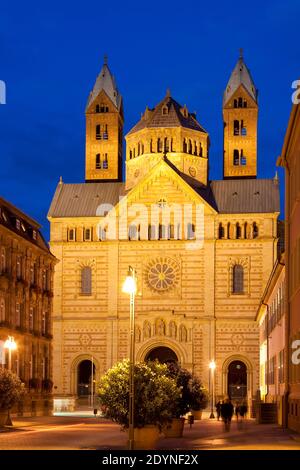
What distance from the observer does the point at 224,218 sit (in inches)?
4021

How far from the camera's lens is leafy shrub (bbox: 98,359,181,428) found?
118 feet

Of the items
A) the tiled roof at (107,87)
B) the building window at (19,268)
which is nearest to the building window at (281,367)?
the building window at (19,268)

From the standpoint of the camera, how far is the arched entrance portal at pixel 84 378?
10256 centimetres

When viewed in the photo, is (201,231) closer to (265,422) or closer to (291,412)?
(265,422)

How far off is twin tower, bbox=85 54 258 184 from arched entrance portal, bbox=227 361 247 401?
2059 centimetres

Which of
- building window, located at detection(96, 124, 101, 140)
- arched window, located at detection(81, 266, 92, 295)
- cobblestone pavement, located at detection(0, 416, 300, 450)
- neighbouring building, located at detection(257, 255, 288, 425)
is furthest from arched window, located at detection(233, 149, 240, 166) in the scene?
cobblestone pavement, located at detection(0, 416, 300, 450)

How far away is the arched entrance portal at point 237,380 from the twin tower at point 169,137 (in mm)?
20586

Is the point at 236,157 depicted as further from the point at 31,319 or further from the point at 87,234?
the point at 31,319

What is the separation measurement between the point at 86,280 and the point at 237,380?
1813 centimetres

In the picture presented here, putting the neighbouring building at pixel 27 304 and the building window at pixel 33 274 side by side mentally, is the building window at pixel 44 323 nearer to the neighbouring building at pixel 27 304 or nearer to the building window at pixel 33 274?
the neighbouring building at pixel 27 304

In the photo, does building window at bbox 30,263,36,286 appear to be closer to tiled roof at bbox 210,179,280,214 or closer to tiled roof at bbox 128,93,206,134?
tiled roof at bbox 210,179,280,214

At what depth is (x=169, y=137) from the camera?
363 ft

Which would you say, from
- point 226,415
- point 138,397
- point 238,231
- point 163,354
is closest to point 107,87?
point 238,231
